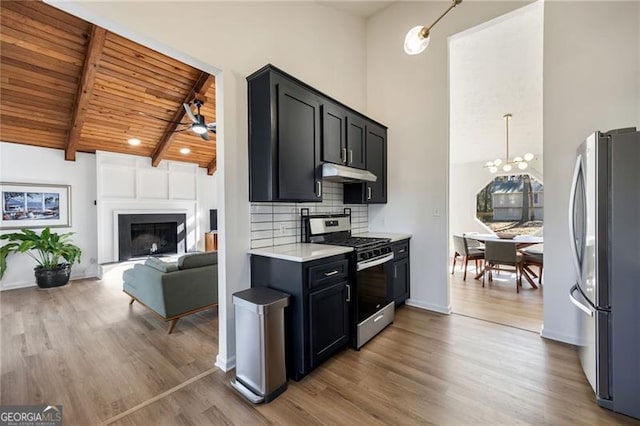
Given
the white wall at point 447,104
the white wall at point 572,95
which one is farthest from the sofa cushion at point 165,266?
the white wall at point 572,95

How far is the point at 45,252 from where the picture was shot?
4.80 m

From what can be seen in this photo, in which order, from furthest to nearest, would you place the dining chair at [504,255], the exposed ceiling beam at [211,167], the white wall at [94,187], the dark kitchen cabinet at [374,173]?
the exposed ceiling beam at [211,167] < the white wall at [94,187] < the dining chair at [504,255] < the dark kitchen cabinet at [374,173]

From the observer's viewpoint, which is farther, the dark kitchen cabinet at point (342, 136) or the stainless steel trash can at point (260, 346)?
the dark kitchen cabinet at point (342, 136)

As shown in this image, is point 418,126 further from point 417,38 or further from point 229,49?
point 229,49

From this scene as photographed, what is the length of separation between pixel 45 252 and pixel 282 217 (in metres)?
5.08

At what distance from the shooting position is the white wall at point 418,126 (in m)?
3.28

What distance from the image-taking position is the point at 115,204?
18.8ft

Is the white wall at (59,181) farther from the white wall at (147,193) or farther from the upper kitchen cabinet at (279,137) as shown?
the upper kitchen cabinet at (279,137)

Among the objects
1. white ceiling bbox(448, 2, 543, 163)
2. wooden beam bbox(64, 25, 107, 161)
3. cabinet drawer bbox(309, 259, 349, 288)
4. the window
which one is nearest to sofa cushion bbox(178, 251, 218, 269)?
cabinet drawer bbox(309, 259, 349, 288)

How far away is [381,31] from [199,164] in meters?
5.53

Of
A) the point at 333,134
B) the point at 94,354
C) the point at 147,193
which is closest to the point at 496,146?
the point at 333,134

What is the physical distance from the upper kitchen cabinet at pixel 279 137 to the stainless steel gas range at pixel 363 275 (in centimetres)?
55

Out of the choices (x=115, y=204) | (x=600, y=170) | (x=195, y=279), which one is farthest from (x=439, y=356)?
(x=115, y=204)

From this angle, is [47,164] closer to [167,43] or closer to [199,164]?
[199,164]
